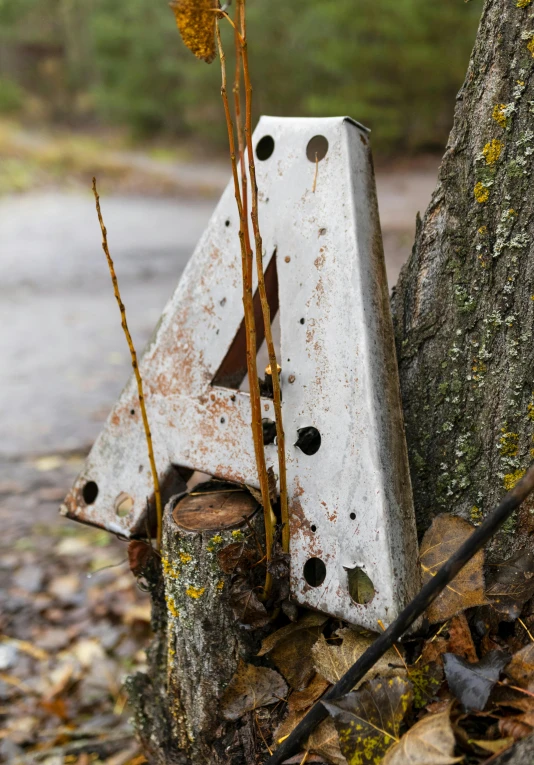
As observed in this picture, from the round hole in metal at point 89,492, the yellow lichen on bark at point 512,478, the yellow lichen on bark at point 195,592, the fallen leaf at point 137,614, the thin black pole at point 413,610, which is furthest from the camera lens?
the fallen leaf at point 137,614

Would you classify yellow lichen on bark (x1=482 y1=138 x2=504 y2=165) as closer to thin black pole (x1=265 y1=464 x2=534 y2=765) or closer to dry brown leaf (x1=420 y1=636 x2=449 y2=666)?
thin black pole (x1=265 y1=464 x2=534 y2=765)

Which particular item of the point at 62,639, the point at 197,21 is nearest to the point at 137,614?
the point at 62,639

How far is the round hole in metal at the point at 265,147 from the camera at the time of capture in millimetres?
1540

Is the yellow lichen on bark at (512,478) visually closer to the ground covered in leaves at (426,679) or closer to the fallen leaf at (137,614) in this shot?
the ground covered in leaves at (426,679)

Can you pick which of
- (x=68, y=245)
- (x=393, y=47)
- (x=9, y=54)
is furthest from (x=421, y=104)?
(x=9, y=54)

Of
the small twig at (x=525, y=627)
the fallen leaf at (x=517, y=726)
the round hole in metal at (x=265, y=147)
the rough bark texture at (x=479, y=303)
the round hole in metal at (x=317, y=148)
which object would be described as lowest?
the fallen leaf at (x=517, y=726)

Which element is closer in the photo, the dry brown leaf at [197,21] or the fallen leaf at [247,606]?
the dry brown leaf at [197,21]

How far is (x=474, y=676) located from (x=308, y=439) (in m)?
0.55

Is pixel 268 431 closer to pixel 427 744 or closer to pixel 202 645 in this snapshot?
pixel 202 645

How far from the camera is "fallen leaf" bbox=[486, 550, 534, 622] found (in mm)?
1293

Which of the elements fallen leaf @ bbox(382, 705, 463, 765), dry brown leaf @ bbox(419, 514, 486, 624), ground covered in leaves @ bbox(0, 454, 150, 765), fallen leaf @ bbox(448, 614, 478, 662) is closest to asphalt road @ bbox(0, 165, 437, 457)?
ground covered in leaves @ bbox(0, 454, 150, 765)

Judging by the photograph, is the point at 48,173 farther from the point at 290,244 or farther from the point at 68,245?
the point at 290,244

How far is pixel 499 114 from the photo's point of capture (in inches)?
50.9

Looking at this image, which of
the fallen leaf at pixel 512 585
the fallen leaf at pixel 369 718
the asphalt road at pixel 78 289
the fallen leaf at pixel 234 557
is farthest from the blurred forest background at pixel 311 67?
the fallen leaf at pixel 369 718
